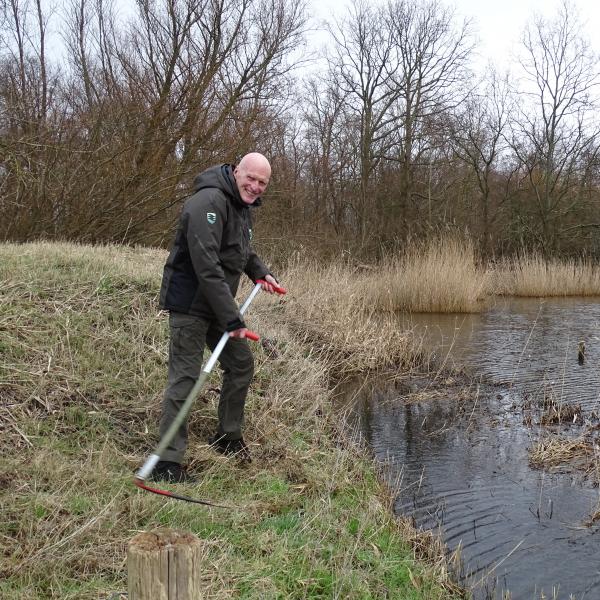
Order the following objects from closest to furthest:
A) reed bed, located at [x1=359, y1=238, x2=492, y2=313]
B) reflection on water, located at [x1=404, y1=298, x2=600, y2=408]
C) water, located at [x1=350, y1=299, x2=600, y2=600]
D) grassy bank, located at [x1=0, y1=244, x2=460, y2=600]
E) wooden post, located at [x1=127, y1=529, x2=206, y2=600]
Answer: wooden post, located at [x1=127, y1=529, x2=206, y2=600] < grassy bank, located at [x1=0, y1=244, x2=460, y2=600] < water, located at [x1=350, y1=299, x2=600, y2=600] < reflection on water, located at [x1=404, y1=298, x2=600, y2=408] < reed bed, located at [x1=359, y1=238, x2=492, y2=313]

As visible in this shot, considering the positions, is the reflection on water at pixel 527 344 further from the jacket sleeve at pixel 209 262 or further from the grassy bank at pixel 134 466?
the jacket sleeve at pixel 209 262

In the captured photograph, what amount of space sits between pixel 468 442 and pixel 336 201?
16723 millimetres

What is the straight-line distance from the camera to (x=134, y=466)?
3.91 meters

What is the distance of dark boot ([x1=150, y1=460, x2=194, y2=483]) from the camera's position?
373cm

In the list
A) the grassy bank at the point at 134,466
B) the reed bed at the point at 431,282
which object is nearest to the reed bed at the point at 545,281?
the reed bed at the point at 431,282

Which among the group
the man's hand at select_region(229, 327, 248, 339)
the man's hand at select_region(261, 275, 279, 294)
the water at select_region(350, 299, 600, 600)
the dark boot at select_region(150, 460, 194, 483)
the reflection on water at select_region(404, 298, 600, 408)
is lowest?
the water at select_region(350, 299, 600, 600)

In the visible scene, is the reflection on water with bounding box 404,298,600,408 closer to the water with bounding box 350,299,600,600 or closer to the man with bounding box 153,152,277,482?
the water with bounding box 350,299,600,600

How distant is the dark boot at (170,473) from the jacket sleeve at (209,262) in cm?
91

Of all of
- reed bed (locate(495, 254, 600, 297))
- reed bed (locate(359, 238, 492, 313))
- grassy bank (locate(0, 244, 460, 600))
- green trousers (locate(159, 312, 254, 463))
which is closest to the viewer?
grassy bank (locate(0, 244, 460, 600))

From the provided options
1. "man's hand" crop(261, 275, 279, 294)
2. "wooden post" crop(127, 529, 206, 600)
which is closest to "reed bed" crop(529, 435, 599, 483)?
"man's hand" crop(261, 275, 279, 294)

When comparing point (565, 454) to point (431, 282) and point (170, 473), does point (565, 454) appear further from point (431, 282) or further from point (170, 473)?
point (431, 282)

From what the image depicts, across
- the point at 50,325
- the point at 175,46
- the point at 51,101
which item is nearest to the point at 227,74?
the point at 175,46

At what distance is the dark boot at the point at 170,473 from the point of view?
3.73m

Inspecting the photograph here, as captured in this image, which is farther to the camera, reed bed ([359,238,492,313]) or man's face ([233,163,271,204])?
reed bed ([359,238,492,313])
